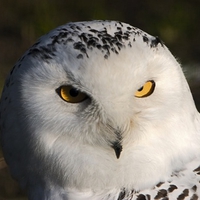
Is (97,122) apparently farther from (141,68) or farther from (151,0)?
(151,0)

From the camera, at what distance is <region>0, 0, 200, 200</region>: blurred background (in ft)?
16.9

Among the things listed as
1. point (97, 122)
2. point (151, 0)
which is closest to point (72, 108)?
point (97, 122)

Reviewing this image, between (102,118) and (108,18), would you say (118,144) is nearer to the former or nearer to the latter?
(102,118)

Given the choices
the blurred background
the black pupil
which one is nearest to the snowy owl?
the black pupil

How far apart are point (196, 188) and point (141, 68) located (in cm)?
46

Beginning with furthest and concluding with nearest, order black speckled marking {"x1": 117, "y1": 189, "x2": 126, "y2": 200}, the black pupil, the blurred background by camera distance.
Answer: the blurred background
black speckled marking {"x1": 117, "y1": 189, "x2": 126, "y2": 200}
the black pupil

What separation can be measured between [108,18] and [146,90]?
2.85m

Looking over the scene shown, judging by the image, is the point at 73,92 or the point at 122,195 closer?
the point at 73,92

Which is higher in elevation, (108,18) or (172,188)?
(108,18)

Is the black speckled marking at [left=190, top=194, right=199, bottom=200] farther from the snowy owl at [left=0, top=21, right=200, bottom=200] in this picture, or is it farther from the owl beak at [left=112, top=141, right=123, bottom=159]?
the owl beak at [left=112, top=141, right=123, bottom=159]

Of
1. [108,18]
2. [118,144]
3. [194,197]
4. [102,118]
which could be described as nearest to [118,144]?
[118,144]

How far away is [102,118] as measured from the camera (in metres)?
2.68

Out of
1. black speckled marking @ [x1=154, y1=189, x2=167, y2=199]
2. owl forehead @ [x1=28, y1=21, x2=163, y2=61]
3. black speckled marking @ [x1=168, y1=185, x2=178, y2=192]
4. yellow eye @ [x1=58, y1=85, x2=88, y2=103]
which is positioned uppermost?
owl forehead @ [x1=28, y1=21, x2=163, y2=61]

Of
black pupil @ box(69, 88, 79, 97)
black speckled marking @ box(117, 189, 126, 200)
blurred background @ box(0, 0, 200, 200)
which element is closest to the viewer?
black pupil @ box(69, 88, 79, 97)
